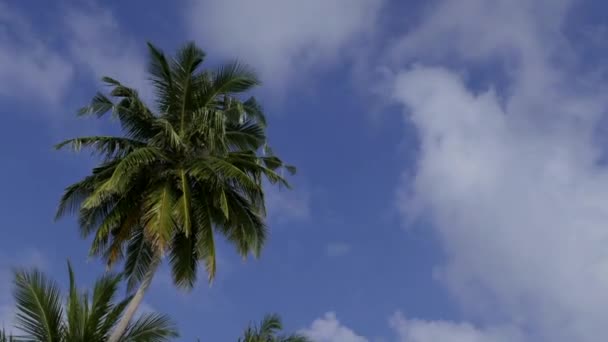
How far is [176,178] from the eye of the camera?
1952 centimetres

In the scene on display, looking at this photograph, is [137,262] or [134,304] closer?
[134,304]

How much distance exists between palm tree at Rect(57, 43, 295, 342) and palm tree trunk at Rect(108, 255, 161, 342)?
38 millimetres

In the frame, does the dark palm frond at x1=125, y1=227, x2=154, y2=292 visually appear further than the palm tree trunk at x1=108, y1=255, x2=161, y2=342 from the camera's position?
Yes

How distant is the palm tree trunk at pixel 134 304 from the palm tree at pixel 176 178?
4 centimetres

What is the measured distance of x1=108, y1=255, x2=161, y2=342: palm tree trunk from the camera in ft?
53.1

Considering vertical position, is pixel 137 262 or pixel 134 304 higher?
pixel 137 262

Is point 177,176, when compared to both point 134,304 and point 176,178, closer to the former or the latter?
point 176,178

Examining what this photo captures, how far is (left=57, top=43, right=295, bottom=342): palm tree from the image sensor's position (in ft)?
61.1

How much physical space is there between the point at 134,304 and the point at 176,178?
3.99 metres

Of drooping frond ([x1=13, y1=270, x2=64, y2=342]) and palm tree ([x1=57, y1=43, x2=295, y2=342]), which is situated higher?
palm tree ([x1=57, y1=43, x2=295, y2=342])

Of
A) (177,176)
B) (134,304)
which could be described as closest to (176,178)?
(177,176)

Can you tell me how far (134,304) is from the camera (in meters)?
17.3

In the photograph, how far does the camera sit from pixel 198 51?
835 inches

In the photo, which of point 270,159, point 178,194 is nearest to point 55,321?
point 178,194
